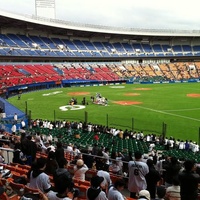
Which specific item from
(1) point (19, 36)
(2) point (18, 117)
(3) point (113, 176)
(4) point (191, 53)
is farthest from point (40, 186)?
(4) point (191, 53)

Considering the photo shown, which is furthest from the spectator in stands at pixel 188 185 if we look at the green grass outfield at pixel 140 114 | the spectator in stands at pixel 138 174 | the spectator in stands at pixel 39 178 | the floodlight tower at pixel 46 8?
the floodlight tower at pixel 46 8

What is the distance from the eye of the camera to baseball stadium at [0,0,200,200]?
72.7 ft

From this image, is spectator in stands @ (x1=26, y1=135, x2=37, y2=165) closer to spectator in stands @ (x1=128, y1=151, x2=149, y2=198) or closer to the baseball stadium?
the baseball stadium

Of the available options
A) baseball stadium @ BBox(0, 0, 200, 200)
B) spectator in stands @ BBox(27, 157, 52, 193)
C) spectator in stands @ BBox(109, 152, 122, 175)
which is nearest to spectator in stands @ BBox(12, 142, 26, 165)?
baseball stadium @ BBox(0, 0, 200, 200)

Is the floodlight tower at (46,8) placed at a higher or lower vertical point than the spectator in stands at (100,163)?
higher

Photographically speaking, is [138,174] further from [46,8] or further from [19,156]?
[46,8]

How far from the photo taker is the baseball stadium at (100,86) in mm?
22172

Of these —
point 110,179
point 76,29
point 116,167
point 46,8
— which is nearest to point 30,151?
point 116,167

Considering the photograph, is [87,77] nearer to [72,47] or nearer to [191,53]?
[72,47]

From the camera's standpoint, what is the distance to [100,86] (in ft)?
220

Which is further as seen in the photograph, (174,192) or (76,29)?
(76,29)

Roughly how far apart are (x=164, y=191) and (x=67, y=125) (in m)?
19.4

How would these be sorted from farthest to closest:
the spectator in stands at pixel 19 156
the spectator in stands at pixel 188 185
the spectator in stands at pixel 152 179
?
1. the spectator in stands at pixel 19 156
2. the spectator in stands at pixel 152 179
3. the spectator in stands at pixel 188 185

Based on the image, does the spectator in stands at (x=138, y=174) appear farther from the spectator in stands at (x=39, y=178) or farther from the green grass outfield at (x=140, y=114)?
the green grass outfield at (x=140, y=114)
